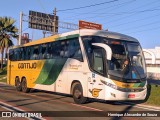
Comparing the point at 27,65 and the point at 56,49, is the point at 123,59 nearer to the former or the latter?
the point at 56,49

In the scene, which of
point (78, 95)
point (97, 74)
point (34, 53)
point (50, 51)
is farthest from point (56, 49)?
point (97, 74)

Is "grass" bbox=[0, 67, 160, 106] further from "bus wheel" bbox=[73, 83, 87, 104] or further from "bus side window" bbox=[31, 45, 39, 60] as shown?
"bus side window" bbox=[31, 45, 39, 60]

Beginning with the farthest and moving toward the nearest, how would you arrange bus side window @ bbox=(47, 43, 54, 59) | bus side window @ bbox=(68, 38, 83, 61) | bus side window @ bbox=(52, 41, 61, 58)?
bus side window @ bbox=(47, 43, 54, 59) → bus side window @ bbox=(52, 41, 61, 58) → bus side window @ bbox=(68, 38, 83, 61)

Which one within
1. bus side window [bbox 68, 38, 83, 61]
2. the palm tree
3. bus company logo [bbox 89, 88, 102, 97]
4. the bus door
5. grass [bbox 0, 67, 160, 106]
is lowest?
grass [bbox 0, 67, 160, 106]

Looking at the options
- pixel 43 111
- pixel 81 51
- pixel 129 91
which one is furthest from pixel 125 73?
pixel 43 111

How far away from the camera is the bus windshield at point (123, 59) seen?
1430 centimetres

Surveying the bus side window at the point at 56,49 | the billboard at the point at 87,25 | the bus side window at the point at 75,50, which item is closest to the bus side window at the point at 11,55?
the bus side window at the point at 56,49

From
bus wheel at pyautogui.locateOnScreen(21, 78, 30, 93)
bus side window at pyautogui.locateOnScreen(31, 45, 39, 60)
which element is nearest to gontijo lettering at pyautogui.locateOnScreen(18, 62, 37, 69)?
bus side window at pyautogui.locateOnScreen(31, 45, 39, 60)

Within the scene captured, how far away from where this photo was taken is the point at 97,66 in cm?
1475

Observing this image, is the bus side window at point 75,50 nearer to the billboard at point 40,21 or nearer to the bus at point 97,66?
the bus at point 97,66

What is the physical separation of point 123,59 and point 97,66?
3.97 ft

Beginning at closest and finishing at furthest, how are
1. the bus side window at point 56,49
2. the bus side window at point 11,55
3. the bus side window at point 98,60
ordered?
the bus side window at point 98,60, the bus side window at point 56,49, the bus side window at point 11,55

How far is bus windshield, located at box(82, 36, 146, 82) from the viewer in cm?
1430

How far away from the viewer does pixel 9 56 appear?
26.2 m
